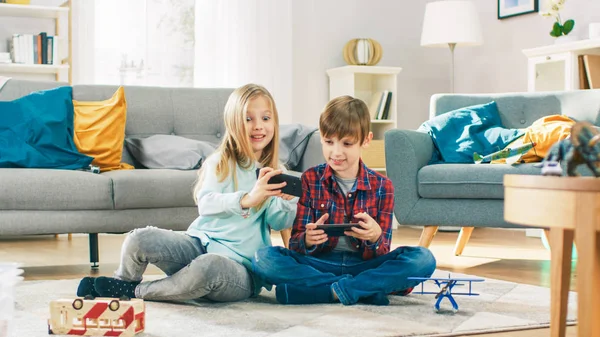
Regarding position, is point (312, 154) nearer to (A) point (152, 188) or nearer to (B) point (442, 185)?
(B) point (442, 185)

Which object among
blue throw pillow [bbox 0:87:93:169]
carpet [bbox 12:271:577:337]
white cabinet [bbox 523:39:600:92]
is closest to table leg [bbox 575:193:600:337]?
carpet [bbox 12:271:577:337]

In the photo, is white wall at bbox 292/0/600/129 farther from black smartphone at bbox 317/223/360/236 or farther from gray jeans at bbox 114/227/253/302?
gray jeans at bbox 114/227/253/302

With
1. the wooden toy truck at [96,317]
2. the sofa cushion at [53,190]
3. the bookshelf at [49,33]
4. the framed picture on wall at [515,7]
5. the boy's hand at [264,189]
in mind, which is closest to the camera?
the wooden toy truck at [96,317]

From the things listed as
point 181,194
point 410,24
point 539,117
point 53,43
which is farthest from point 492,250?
point 53,43

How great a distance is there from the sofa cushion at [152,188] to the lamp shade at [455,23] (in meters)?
2.43

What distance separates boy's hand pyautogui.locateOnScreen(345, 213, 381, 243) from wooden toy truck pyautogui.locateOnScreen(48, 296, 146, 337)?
2.03 feet

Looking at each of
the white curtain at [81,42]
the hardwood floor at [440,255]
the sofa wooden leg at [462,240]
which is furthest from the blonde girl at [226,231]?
the white curtain at [81,42]

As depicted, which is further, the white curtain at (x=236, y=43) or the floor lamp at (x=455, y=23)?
the white curtain at (x=236, y=43)

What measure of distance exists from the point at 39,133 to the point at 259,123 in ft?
4.51

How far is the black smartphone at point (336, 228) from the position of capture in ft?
6.96

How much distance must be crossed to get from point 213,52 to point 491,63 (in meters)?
1.87

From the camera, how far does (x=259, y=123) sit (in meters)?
2.26

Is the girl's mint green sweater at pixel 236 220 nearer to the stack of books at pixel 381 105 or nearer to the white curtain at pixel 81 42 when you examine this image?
the white curtain at pixel 81 42

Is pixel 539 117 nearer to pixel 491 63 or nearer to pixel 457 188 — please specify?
pixel 457 188
